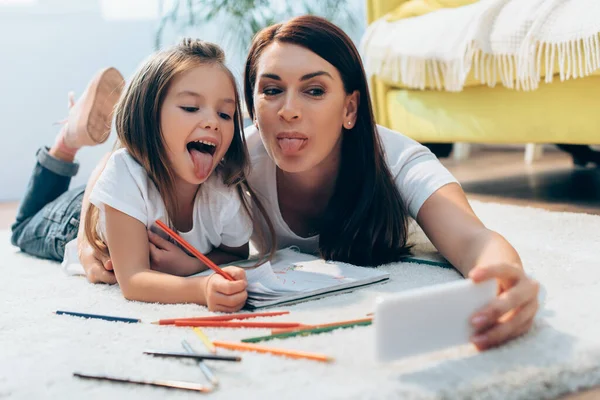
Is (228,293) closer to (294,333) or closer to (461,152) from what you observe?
(294,333)

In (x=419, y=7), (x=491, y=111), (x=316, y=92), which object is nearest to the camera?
(x=316, y=92)

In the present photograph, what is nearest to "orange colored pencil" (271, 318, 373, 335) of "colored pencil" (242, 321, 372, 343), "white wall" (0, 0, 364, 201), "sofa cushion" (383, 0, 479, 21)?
"colored pencil" (242, 321, 372, 343)

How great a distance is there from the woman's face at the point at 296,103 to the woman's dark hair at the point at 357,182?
29 mm

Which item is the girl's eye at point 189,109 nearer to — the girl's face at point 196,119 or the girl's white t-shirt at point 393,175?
the girl's face at point 196,119

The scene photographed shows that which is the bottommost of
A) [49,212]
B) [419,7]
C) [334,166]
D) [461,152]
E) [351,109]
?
[461,152]

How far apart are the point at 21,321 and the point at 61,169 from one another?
0.70 m

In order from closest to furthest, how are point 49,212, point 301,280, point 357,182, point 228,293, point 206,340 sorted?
point 206,340 < point 228,293 < point 301,280 < point 357,182 < point 49,212

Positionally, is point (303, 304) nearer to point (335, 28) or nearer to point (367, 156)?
point (367, 156)

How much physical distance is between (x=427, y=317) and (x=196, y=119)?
571 millimetres

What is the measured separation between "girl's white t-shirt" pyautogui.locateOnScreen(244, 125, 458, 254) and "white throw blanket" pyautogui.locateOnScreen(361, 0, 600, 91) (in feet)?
1.69

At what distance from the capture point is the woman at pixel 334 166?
1.12m

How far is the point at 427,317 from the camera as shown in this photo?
0.66 m

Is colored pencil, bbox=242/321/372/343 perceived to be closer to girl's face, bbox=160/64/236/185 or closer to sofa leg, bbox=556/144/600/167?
girl's face, bbox=160/64/236/185

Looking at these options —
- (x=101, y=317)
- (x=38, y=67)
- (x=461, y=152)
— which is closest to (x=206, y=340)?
(x=101, y=317)
